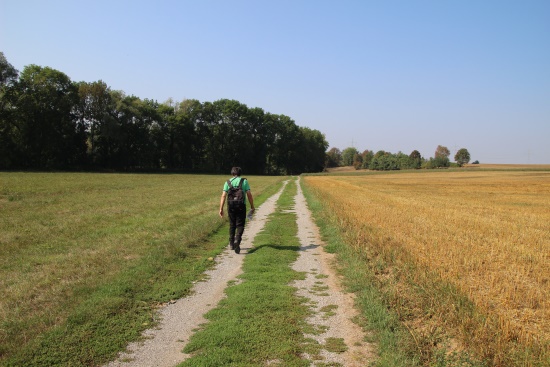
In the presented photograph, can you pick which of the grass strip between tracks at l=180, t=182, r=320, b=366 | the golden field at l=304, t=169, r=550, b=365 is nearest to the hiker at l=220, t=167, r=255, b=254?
the grass strip between tracks at l=180, t=182, r=320, b=366

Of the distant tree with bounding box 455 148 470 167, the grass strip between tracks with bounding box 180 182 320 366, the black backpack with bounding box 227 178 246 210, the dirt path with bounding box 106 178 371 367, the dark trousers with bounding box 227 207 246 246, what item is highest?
the distant tree with bounding box 455 148 470 167

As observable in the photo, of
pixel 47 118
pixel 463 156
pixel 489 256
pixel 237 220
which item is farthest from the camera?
pixel 463 156

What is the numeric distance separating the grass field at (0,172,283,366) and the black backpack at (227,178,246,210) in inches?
53.8

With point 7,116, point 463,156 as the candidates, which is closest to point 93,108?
point 7,116

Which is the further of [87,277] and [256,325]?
[87,277]

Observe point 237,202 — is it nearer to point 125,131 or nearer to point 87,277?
point 87,277

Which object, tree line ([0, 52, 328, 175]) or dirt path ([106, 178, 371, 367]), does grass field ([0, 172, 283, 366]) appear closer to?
dirt path ([106, 178, 371, 367])

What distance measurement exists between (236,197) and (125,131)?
247ft

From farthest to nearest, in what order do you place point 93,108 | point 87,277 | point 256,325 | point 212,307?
point 93,108
point 87,277
point 212,307
point 256,325

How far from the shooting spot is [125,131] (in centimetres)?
7681

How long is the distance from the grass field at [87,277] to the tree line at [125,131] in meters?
58.5

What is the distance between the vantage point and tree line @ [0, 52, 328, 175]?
6153cm

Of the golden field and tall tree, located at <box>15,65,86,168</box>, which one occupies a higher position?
tall tree, located at <box>15,65,86,168</box>

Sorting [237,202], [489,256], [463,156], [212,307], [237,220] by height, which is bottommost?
[212,307]
